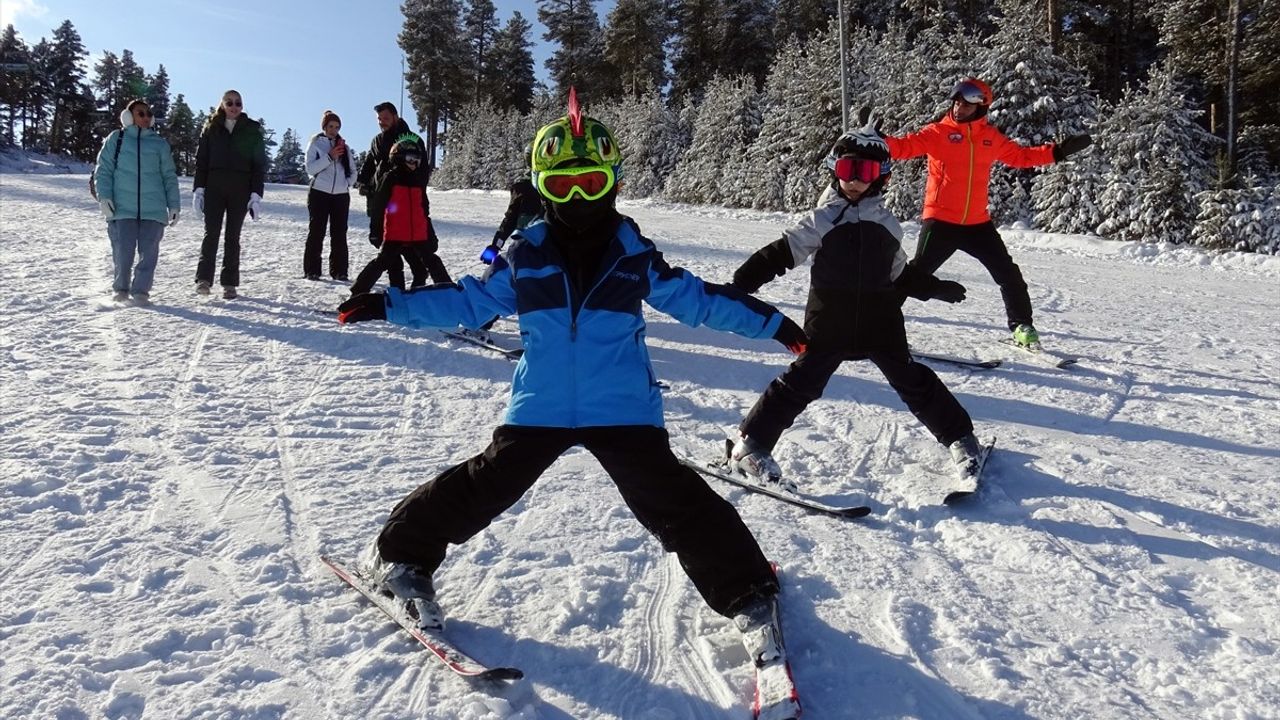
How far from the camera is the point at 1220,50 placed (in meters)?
21.9

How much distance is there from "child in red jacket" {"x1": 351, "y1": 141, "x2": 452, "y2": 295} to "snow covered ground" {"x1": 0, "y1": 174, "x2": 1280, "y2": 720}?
97 cm

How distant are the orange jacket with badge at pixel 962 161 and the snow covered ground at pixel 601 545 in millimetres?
1253

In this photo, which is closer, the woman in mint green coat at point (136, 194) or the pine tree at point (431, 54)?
the woman in mint green coat at point (136, 194)

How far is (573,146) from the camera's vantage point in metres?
2.54

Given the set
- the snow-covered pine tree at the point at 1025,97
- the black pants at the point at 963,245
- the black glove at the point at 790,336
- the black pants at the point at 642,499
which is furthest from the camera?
the snow-covered pine tree at the point at 1025,97

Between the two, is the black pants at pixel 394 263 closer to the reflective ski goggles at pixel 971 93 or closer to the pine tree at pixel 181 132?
the reflective ski goggles at pixel 971 93

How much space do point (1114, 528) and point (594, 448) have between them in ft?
7.92

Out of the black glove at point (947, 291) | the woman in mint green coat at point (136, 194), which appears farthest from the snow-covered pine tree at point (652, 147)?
the black glove at point (947, 291)

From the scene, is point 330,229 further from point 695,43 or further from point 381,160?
point 695,43

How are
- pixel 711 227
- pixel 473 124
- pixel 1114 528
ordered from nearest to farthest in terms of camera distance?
1. pixel 1114 528
2. pixel 711 227
3. pixel 473 124

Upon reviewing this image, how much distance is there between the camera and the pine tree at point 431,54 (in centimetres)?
4856

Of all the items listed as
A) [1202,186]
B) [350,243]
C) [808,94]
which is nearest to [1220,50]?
[1202,186]

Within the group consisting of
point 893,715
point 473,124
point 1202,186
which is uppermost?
point 473,124

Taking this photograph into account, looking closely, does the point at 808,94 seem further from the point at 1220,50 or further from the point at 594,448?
the point at 594,448
